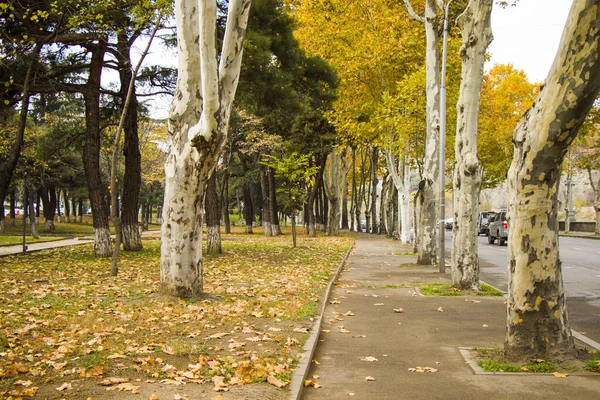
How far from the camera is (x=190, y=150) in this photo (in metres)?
9.67

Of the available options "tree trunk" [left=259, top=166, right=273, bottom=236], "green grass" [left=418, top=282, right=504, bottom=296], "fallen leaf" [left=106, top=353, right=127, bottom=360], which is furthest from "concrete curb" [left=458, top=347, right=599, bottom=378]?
"tree trunk" [left=259, top=166, right=273, bottom=236]

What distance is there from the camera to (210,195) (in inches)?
806

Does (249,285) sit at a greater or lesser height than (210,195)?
lesser

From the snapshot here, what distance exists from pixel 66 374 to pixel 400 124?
18.6m

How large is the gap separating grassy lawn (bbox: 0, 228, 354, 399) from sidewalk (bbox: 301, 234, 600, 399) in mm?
461

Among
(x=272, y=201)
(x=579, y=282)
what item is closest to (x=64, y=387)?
(x=579, y=282)

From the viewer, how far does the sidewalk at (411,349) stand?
5770 millimetres

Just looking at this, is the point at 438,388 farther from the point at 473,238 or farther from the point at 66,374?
the point at 473,238

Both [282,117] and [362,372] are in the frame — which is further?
[282,117]

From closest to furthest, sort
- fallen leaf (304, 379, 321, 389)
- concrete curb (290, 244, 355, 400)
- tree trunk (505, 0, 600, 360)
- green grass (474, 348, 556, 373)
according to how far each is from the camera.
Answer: concrete curb (290, 244, 355, 400) < fallen leaf (304, 379, 321, 389) < tree trunk (505, 0, 600, 360) < green grass (474, 348, 556, 373)

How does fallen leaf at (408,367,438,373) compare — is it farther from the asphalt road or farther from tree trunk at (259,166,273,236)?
tree trunk at (259,166,273,236)

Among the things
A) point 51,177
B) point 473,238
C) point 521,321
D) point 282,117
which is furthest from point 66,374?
point 51,177

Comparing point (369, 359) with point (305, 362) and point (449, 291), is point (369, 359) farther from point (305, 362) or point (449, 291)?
point (449, 291)

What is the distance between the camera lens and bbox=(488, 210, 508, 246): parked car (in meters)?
33.1
